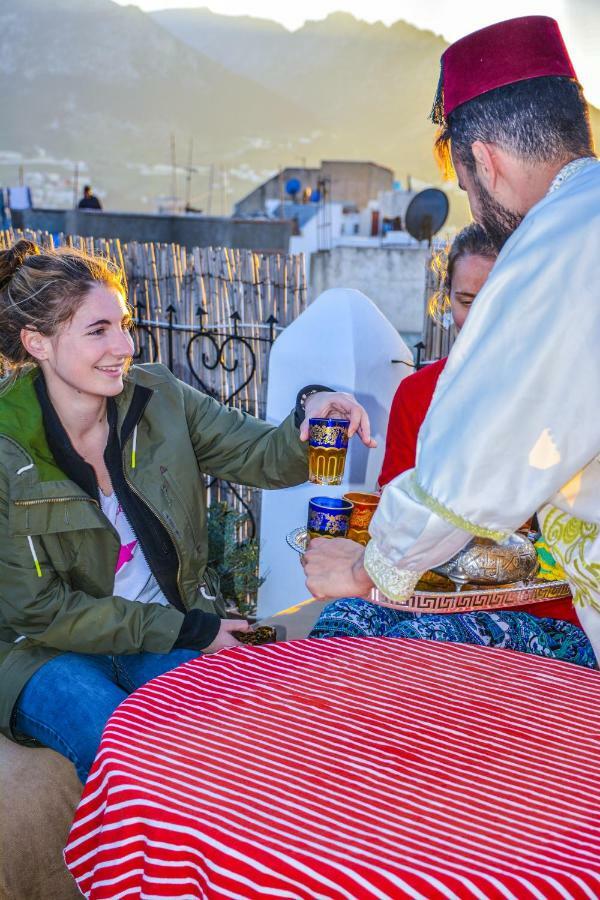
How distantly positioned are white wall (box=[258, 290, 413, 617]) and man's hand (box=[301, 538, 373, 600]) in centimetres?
196

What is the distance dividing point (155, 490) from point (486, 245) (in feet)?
4.83

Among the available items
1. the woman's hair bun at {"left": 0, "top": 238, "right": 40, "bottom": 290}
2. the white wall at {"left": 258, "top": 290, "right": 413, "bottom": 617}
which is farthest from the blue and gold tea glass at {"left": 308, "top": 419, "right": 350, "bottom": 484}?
the white wall at {"left": 258, "top": 290, "right": 413, "bottom": 617}

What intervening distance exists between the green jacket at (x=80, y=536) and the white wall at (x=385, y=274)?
842 inches

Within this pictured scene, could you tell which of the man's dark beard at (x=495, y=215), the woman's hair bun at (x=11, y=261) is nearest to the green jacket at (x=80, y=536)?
the woman's hair bun at (x=11, y=261)

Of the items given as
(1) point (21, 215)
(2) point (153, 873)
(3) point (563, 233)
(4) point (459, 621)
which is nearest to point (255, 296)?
(4) point (459, 621)

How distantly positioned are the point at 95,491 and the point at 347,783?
1.55 metres

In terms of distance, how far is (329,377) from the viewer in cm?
405

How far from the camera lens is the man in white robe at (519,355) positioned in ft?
4.66

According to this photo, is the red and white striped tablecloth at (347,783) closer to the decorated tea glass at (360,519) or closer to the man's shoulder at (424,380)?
the decorated tea glass at (360,519)

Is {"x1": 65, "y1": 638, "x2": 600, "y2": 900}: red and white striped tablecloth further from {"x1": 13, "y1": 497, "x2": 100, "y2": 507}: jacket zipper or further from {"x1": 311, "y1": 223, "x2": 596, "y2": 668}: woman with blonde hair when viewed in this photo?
{"x1": 13, "y1": 497, "x2": 100, "y2": 507}: jacket zipper

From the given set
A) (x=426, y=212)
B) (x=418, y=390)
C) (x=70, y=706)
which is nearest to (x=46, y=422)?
(x=70, y=706)

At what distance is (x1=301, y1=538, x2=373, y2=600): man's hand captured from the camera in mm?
1889

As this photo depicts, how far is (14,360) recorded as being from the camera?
281cm

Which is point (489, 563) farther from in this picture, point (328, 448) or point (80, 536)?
point (80, 536)
